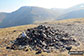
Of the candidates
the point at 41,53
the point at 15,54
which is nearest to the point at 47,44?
the point at 41,53

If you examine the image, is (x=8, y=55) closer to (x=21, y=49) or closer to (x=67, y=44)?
(x=21, y=49)

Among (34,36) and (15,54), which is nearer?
(15,54)

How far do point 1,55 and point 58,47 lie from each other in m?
14.0

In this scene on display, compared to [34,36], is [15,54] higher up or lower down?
lower down

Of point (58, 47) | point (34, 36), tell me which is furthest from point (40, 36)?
point (58, 47)

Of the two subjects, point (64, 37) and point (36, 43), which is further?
point (64, 37)

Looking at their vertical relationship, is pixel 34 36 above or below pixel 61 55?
above

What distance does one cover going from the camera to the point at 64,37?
132ft

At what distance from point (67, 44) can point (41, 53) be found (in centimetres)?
1028

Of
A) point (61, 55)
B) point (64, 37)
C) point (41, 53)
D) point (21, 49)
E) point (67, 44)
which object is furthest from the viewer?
point (64, 37)

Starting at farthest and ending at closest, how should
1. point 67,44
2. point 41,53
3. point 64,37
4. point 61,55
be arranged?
1. point 64,37
2. point 67,44
3. point 41,53
4. point 61,55

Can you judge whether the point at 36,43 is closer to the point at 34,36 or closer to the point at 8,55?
the point at 34,36

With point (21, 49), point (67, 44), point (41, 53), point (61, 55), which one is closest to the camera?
point (61, 55)

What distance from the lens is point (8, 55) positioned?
2848cm
